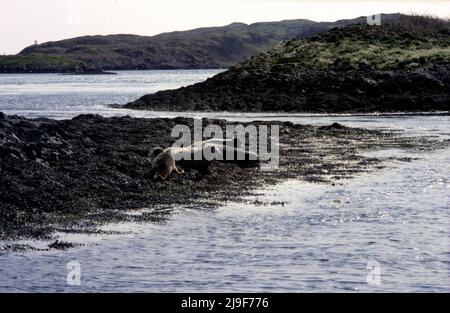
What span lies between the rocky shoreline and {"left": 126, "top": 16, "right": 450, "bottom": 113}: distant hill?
24.6 metres

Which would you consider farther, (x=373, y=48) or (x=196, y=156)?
(x=373, y=48)

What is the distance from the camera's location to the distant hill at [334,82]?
58625 mm

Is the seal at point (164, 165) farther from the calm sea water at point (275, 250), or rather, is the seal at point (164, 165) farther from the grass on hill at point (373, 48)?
the grass on hill at point (373, 48)

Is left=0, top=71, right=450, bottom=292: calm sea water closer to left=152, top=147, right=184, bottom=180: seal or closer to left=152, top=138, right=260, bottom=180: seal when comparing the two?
left=152, top=147, right=184, bottom=180: seal

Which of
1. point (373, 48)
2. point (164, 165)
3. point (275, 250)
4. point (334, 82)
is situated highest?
point (373, 48)

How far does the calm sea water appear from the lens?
43.1 ft

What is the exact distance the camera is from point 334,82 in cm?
6262

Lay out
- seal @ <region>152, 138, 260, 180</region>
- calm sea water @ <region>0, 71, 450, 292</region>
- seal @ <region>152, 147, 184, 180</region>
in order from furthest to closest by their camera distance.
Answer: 1. seal @ <region>152, 138, 260, 180</region>
2. seal @ <region>152, 147, 184, 180</region>
3. calm sea water @ <region>0, 71, 450, 292</region>

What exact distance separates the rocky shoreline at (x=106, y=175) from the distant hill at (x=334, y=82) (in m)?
24.6

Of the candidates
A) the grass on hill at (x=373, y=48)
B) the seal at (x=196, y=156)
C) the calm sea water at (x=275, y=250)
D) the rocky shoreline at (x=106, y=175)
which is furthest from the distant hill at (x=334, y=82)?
the calm sea water at (x=275, y=250)

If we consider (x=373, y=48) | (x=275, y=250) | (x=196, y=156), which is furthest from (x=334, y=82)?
(x=275, y=250)

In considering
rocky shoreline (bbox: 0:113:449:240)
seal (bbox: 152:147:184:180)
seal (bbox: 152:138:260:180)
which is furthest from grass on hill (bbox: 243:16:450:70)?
seal (bbox: 152:147:184:180)

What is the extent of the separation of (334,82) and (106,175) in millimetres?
41924

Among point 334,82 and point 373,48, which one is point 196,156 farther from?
point 373,48
